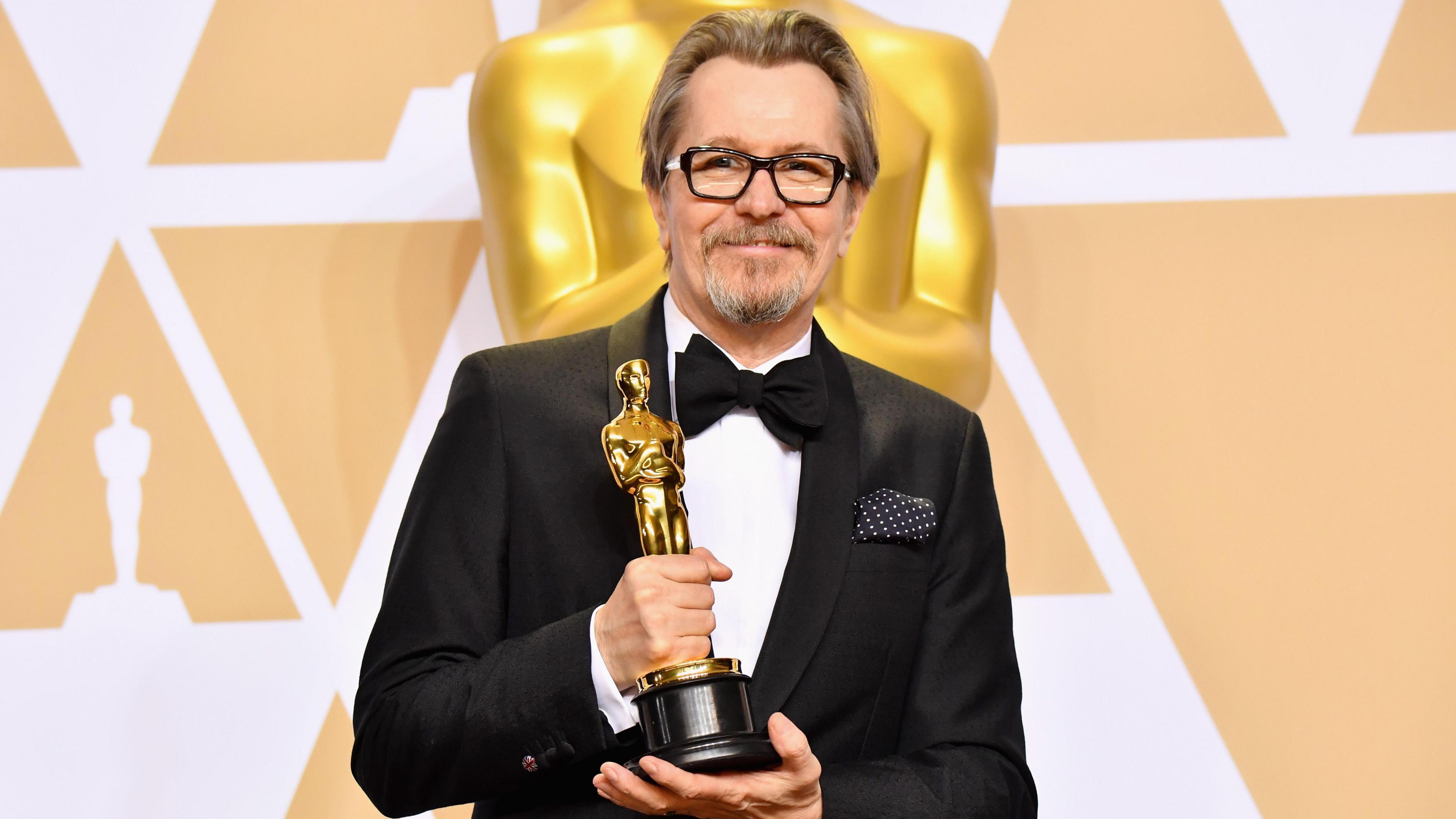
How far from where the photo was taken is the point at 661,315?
1644 mm

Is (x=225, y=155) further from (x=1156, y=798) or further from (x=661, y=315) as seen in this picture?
(x=1156, y=798)

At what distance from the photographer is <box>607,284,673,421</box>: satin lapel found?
1551 mm

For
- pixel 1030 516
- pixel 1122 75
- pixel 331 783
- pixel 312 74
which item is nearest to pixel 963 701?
pixel 1030 516

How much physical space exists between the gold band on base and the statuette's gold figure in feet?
0.35

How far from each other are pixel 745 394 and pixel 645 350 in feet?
0.44

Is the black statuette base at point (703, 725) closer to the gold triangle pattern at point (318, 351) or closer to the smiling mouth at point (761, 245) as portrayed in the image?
the smiling mouth at point (761, 245)

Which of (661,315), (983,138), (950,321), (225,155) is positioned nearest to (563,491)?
(661,315)

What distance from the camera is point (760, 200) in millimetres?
1536

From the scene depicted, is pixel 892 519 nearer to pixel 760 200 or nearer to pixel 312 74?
pixel 760 200

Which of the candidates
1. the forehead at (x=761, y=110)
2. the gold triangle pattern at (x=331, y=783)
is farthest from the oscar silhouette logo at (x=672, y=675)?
the gold triangle pattern at (x=331, y=783)

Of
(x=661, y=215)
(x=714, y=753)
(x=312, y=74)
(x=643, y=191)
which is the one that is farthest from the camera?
(x=312, y=74)

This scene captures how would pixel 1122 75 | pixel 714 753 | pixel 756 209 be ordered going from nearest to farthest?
pixel 714 753 < pixel 756 209 < pixel 1122 75

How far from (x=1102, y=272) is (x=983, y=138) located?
492 millimetres

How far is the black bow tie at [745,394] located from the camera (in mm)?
1538
